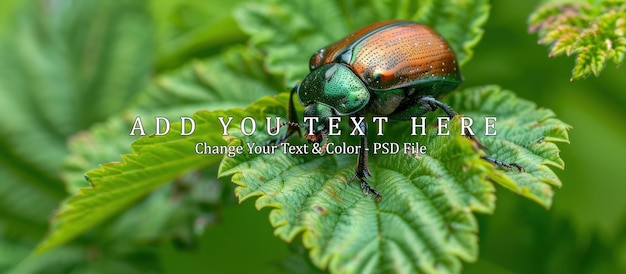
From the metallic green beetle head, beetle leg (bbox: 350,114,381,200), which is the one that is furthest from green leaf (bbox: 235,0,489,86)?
beetle leg (bbox: 350,114,381,200)

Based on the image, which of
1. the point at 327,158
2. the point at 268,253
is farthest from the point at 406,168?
the point at 268,253

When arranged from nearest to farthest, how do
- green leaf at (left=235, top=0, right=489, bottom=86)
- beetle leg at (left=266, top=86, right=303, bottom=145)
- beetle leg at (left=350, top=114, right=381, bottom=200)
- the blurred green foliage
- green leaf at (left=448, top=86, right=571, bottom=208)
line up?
green leaf at (left=448, top=86, right=571, bottom=208)
beetle leg at (left=350, top=114, right=381, bottom=200)
beetle leg at (left=266, top=86, right=303, bottom=145)
green leaf at (left=235, top=0, right=489, bottom=86)
the blurred green foliage

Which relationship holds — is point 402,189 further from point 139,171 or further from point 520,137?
point 139,171

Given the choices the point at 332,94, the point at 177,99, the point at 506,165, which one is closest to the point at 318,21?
the point at 332,94

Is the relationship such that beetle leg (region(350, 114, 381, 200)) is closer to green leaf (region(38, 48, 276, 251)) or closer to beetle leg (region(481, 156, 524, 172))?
beetle leg (region(481, 156, 524, 172))

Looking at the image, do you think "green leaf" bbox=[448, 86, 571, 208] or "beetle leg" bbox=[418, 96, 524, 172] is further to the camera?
"beetle leg" bbox=[418, 96, 524, 172]
